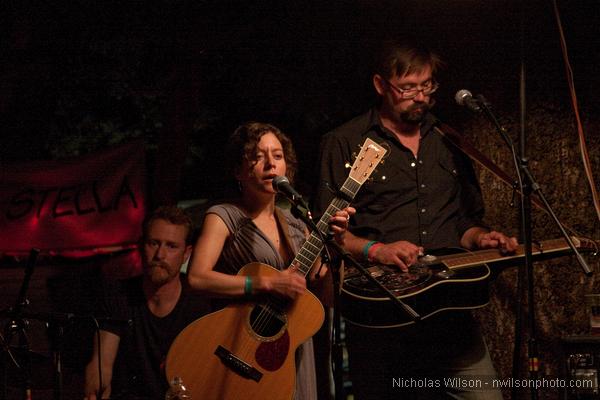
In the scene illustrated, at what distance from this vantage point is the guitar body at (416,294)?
13.0 ft

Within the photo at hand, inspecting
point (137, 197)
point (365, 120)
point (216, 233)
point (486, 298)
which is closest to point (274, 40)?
point (137, 197)

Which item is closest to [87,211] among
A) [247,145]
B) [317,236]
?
[247,145]

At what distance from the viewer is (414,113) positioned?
4.51 m

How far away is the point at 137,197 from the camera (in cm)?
779

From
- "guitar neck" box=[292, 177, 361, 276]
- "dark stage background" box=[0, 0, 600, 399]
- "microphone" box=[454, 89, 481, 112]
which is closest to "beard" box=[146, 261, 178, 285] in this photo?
"dark stage background" box=[0, 0, 600, 399]

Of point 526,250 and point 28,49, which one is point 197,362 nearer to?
point 526,250

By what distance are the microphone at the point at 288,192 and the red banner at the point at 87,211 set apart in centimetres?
434

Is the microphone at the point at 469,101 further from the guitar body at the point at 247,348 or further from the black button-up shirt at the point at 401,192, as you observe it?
the guitar body at the point at 247,348

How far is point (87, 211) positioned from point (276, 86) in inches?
96.3

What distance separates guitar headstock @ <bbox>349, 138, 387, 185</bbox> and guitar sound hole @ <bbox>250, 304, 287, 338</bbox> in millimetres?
837

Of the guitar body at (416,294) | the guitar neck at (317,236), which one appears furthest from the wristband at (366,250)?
the guitar neck at (317,236)

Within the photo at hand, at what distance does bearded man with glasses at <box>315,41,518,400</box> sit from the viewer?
4113mm

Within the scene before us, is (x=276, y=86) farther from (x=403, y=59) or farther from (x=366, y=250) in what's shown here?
(x=366, y=250)

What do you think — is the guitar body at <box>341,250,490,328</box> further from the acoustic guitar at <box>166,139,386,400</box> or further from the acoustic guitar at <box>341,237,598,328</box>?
the acoustic guitar at <box>166,139,386,400</box>
